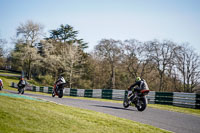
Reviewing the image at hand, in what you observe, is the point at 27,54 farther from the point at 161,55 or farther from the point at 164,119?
the point at 164,119

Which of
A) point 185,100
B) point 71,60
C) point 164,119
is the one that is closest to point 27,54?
point 71,60

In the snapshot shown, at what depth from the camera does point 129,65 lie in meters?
49.6

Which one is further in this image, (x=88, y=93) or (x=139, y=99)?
(x=88, y=93)

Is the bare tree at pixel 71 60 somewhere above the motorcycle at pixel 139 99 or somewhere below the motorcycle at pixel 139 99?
above

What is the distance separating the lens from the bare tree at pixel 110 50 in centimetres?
5016

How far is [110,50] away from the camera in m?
50.7

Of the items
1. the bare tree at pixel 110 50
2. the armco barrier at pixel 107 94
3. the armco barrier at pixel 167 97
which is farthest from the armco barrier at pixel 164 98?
the bare tree at pixel 110 50

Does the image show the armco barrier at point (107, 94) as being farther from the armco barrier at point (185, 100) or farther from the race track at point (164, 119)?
the race track at point (164, 119)

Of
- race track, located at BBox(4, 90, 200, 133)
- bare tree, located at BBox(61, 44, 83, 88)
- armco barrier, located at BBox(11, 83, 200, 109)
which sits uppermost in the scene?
bare tree, located at BBox(61, 44, 83, 88)

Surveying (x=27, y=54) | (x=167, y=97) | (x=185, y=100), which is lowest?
(x=185, y=100)

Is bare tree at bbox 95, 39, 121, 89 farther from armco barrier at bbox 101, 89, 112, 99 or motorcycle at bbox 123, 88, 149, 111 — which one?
motorcycle at bbox 123, 88, 149, 111

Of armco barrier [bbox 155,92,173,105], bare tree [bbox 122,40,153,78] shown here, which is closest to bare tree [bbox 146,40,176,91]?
bare tree [bbox 122,40,153,78]

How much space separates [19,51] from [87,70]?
1823 centimetres

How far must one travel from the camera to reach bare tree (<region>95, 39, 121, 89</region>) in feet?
165
